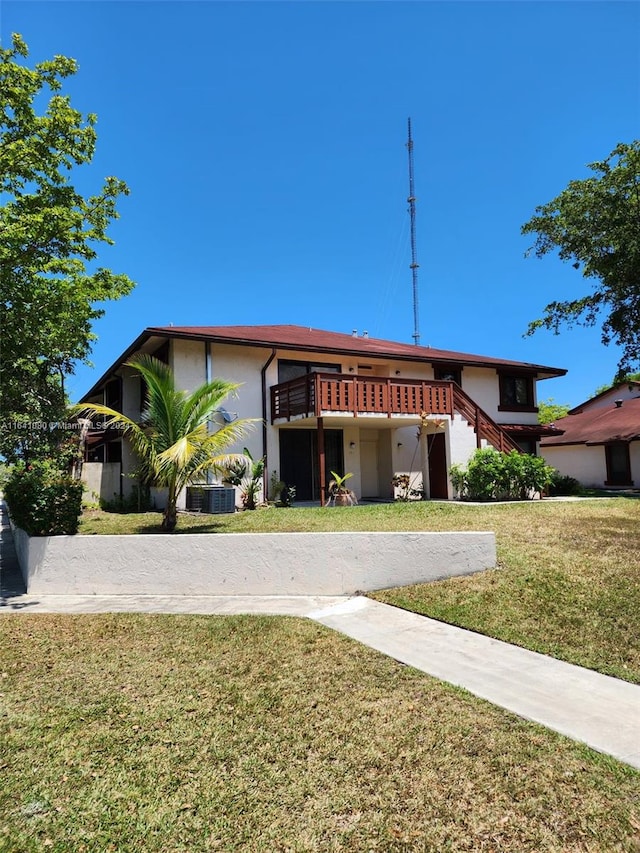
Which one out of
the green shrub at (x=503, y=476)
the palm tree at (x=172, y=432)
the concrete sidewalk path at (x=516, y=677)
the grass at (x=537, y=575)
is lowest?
the concrete sidewalk path at (x=516, y=677)

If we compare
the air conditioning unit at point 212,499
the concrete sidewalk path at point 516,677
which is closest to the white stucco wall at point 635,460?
the air conditioning unit at point 212,499

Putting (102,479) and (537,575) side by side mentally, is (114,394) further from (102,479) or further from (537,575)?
(537,575)

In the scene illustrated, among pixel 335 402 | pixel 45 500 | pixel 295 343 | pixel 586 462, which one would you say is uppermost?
pixel 295 343

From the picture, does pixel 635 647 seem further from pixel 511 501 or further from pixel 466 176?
pixel 466 176

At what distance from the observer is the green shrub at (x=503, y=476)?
15.4 meters

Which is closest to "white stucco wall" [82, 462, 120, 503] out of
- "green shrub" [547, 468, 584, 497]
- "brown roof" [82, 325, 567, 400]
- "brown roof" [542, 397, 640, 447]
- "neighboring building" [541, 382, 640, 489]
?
"brown roof" [82, 325, 567, 400]

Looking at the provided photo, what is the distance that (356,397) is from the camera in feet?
50.5

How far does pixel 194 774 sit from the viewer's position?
10.4 ft

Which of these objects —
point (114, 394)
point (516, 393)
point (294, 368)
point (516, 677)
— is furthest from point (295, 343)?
point (516, 677)

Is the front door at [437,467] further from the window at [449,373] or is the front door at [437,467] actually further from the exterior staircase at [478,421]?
the window at [449,373]

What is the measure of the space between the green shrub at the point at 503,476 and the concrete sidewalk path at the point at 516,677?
9578mm

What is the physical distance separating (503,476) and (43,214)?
Answer: 13324 mm

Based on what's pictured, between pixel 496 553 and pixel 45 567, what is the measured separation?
7.31 meters

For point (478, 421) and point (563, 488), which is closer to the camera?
point (478, 421)
